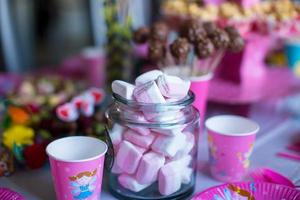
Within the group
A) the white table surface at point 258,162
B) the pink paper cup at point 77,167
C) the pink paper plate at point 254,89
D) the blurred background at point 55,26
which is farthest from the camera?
the blurred background at point 55,26

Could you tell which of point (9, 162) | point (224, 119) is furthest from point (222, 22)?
point (9, 162)

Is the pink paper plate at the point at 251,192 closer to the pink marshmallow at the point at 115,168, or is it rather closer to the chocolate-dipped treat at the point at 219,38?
the pink marshmallow at the point at 115,168

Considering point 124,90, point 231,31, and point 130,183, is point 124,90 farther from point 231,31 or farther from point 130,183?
point 231,31

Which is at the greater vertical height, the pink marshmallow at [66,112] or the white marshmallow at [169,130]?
the white marshmallow at [169,130]

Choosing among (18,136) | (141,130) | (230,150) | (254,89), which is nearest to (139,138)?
(141,130)

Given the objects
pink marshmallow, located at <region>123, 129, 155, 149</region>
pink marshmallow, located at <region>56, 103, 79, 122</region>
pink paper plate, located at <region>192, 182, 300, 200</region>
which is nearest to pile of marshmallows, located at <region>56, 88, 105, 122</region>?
pink marshmallow, located at <region>56, 103, 79, 122</region>

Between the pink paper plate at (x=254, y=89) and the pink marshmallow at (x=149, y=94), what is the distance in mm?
335

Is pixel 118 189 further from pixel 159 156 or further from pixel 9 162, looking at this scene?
pixel 9 162

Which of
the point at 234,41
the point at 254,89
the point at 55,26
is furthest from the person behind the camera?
the point at 55,26

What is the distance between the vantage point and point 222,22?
3.15ft

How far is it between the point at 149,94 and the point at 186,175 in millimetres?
154

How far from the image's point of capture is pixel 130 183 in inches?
26.1

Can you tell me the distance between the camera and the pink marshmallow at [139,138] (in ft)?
2.10

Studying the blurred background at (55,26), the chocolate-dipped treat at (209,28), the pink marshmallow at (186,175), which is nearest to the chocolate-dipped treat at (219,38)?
the chocolate-dipped treat at (209,28)
